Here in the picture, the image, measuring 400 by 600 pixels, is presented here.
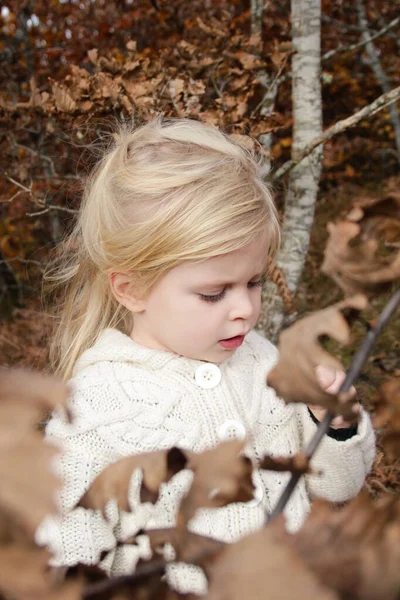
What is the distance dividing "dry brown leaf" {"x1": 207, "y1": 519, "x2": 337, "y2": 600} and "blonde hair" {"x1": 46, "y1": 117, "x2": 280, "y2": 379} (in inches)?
49.1

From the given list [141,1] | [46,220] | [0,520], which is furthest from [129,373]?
[141,1]

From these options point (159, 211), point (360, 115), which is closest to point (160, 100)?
point (360, 115)

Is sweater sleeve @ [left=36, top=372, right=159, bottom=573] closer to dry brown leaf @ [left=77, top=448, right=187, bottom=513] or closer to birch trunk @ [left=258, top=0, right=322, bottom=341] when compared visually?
dry brown leaf @ [left=77, top=448, right=187, bottom=513]

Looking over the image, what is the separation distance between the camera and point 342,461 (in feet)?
5.98

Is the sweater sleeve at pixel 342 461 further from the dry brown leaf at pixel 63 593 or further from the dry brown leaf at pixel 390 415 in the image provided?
the dry brown leaf at pixel 63 593

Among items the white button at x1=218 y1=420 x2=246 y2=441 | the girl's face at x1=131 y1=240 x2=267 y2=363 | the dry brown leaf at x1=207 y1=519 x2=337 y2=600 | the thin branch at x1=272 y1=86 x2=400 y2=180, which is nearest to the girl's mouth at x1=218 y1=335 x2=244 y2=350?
the girl's face at x1=131 y1=240 x2=267 y2=363

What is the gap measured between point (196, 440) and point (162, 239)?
0.57 metres

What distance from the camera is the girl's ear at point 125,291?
6.18ft

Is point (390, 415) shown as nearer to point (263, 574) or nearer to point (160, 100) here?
point (263, 574)

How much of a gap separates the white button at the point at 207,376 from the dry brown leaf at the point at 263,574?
1397 millimetres

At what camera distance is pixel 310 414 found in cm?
194

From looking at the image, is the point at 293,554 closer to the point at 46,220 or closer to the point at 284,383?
the point at 284,383

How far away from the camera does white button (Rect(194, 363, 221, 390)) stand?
1.85 meters

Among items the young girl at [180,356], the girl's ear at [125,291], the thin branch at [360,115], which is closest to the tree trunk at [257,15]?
the thin branch at [360,115]
